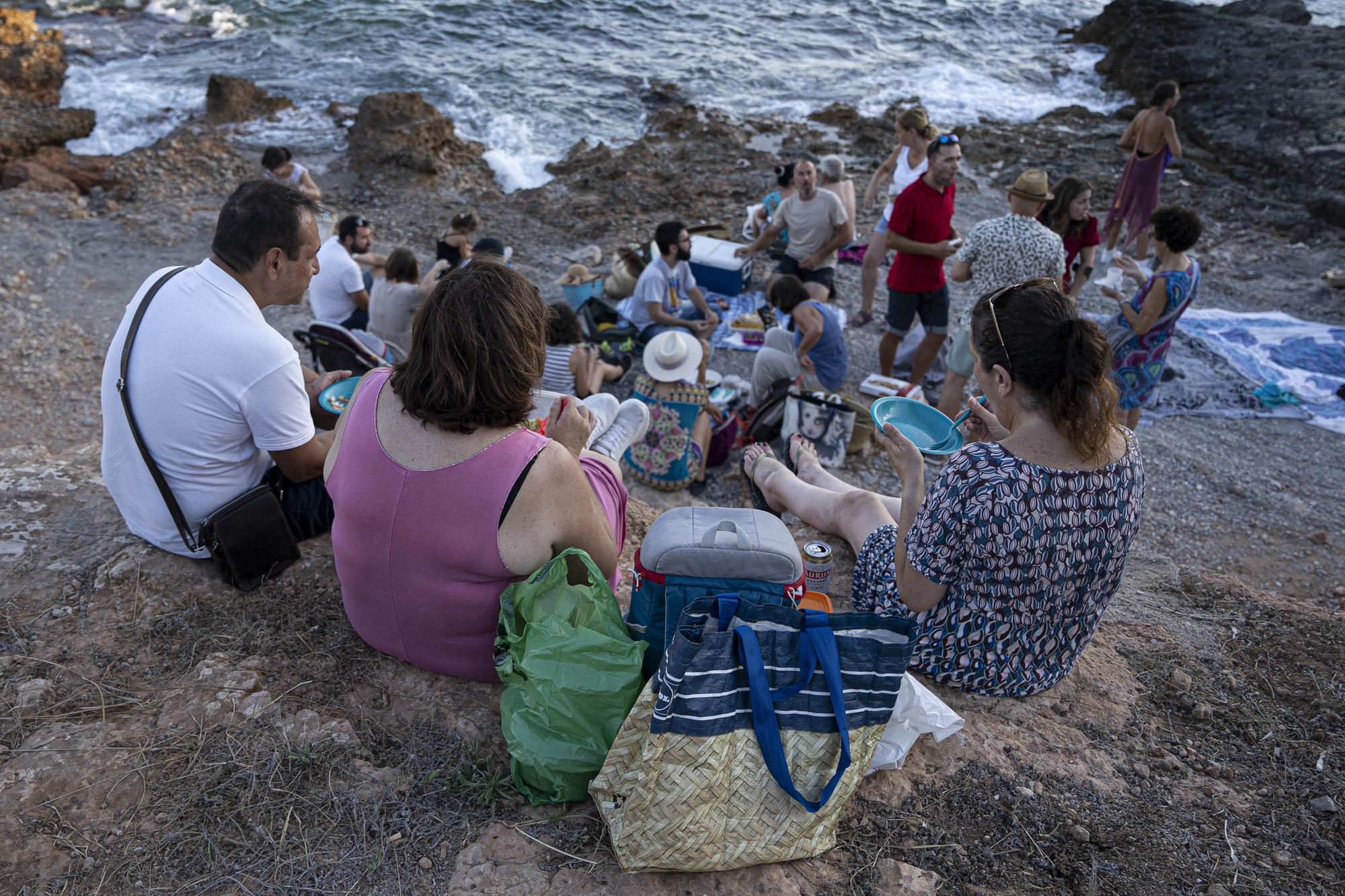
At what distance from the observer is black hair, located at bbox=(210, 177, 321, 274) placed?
3.11 m

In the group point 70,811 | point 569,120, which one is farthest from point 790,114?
point 70,811

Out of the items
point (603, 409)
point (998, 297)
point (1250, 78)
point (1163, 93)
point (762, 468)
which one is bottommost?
point (762, 468)

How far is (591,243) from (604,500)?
7706mm

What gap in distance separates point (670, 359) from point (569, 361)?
1.01 m

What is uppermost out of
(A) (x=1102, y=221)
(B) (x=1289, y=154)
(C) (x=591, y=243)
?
(B) (x=1289, y=154)

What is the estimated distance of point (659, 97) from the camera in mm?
17203

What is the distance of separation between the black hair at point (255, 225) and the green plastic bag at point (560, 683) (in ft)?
5.85

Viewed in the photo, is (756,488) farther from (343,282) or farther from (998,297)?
(343,282)

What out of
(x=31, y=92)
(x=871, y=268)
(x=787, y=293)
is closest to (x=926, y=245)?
(x=787, y=293)

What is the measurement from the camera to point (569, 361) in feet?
20.4

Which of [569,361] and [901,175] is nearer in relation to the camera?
[569,361]

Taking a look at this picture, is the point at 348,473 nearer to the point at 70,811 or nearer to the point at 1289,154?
the point at 70,811

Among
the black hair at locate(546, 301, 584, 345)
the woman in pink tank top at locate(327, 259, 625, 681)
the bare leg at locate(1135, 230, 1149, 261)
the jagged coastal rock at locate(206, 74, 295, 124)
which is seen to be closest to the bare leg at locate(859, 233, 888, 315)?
the black hair at locate(546, 301, 584, 345)

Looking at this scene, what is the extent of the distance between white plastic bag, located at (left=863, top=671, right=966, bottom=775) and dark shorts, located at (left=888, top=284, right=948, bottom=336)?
4.60m
